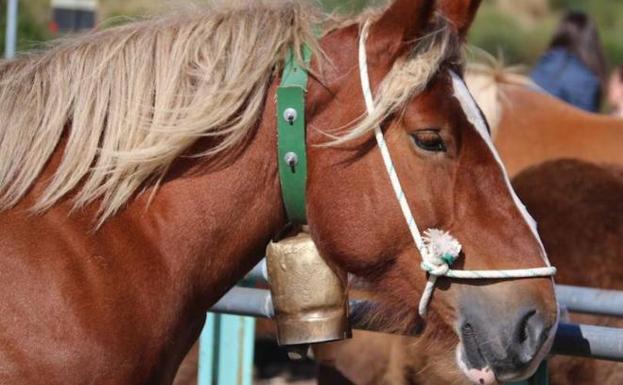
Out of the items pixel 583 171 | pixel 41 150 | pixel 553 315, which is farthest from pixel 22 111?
pixel 583 171

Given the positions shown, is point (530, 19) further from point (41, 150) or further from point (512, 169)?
point (41, 150)

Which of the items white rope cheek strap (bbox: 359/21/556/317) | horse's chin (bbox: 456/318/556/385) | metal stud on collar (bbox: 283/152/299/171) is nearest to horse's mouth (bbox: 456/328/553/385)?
horse's chin (bbox: 456/318/556/385)

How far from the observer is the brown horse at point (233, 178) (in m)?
2.40

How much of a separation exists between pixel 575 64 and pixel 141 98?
5.32m

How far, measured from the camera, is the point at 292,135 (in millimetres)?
2461

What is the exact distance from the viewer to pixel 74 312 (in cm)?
231

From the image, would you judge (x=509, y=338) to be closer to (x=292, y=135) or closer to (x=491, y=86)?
(x=292, y=135)

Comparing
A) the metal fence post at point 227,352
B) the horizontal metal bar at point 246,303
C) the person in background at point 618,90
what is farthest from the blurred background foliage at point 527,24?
the horizontal metal bar at point 246,303

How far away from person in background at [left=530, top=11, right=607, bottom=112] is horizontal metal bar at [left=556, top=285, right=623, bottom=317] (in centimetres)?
→ 432

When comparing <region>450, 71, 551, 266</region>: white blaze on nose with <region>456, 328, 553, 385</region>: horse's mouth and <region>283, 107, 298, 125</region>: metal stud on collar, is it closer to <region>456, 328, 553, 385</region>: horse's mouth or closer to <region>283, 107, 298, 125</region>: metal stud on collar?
<region>456, 328, 553, 385</region>: horse's mouth

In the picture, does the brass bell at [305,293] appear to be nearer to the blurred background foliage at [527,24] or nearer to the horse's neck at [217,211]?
the horse's neck at [217,211]

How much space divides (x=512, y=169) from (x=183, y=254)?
12.6ft

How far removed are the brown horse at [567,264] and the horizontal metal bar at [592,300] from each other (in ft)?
1.83

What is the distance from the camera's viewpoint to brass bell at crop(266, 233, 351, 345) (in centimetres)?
260
